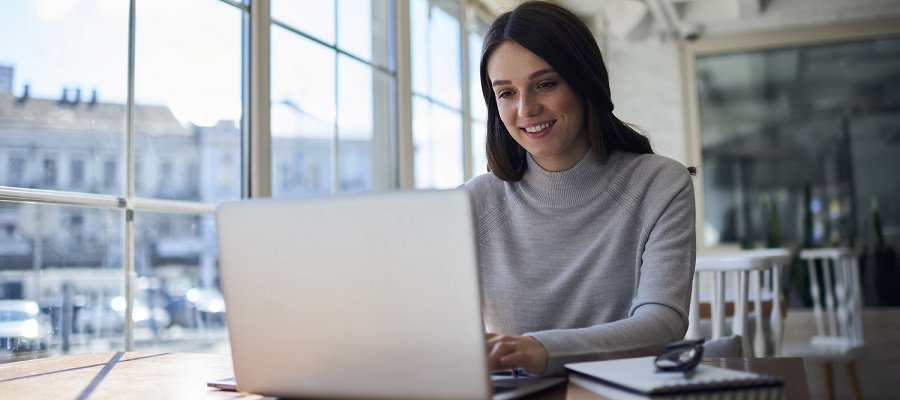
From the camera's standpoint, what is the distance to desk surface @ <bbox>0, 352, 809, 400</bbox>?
1015 millimetres

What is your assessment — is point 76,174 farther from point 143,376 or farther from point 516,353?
point 516,353

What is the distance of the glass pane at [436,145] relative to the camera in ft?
14.6

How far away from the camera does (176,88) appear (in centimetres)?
275

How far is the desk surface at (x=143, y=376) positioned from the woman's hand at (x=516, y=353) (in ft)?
0.12

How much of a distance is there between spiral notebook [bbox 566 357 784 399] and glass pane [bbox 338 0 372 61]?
9.66 feet

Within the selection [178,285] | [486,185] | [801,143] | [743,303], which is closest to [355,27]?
[178,285]

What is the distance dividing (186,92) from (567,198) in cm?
181

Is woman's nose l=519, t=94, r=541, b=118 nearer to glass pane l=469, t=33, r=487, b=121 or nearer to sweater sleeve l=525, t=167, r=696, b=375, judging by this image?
sweater sleeve l=525, t=167, r=696, b=375

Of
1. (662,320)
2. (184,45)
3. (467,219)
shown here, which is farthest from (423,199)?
(184,45)

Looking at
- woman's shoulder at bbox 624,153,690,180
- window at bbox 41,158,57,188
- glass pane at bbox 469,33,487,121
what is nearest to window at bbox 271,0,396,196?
window at bbox 41,158,57,188

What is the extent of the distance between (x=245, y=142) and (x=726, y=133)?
5.45m

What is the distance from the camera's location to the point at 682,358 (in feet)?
2.93

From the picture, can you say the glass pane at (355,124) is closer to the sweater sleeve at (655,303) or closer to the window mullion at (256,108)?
the window mullion at (256,108)

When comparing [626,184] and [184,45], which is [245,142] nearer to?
[184,45]
